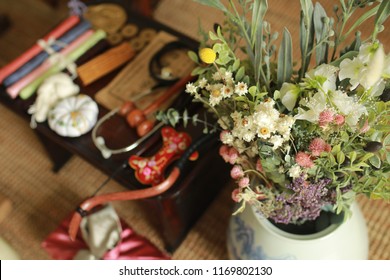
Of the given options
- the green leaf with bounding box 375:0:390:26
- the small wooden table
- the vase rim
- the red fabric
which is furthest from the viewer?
the red fabric

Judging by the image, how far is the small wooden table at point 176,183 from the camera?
0.91 metres

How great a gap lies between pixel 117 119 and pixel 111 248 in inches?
11.6

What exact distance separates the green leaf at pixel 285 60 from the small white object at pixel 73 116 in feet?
1.67

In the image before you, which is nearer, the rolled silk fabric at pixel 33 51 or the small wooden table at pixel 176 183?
the small wooden table at pixel 176 183

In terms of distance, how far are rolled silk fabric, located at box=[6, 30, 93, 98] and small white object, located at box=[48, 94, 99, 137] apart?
12 centimetres

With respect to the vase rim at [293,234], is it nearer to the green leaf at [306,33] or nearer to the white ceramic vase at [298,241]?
the white ceramic vase at [298,241]

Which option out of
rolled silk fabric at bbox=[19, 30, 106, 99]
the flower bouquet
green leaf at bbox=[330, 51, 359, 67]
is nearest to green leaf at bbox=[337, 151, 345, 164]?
the flower bouquet

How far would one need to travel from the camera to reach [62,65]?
1096mm

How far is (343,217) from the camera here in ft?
2.40

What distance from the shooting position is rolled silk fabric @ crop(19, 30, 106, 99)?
1.05 m

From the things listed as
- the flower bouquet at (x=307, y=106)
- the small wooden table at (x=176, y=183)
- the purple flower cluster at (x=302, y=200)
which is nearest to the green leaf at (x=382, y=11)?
the flower bouquet at (x=307, y=106)

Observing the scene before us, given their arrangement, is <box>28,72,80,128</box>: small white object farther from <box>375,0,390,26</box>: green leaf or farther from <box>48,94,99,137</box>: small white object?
<box>375,0,390,26</box>: green leaf
